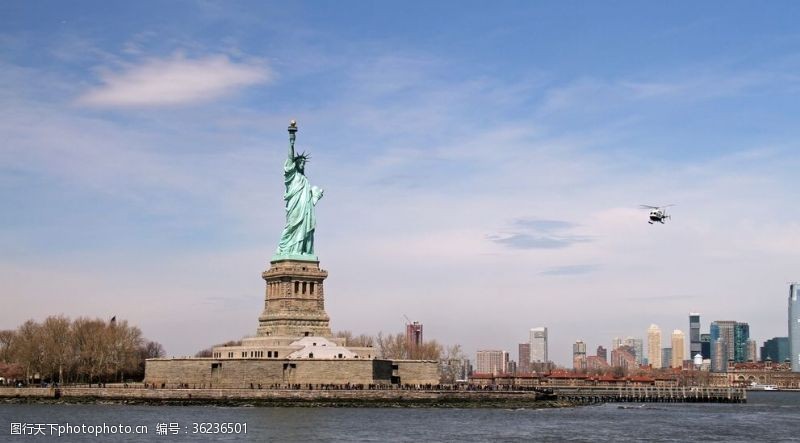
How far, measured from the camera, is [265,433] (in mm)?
69500

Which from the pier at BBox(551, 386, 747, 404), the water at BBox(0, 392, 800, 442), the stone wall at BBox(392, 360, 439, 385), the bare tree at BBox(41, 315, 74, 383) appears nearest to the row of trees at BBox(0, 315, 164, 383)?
the bare tree at BBox(41, 315, 74, 383)

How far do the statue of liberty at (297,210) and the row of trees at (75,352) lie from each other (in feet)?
70.5

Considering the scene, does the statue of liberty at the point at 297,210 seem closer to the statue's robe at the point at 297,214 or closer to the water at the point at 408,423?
the statue's robe at the point at 297,214

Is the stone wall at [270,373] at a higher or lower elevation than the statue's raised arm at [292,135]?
lower

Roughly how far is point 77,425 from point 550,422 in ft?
104

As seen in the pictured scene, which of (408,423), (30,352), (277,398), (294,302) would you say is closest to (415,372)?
(294,302)

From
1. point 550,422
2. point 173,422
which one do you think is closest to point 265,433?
point 173,422

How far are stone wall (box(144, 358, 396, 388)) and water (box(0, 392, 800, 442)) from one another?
6.15 meters

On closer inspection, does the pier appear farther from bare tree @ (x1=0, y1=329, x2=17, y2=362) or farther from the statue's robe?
bare tree @ (x1=0, y1=329, x2=17, y2=362)

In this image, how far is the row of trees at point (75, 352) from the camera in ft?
378

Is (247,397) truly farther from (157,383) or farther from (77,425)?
(77,425)

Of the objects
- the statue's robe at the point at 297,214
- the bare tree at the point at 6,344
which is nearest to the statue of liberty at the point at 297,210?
the statue's robe at the point at 297,214

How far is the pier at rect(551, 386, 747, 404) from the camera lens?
139m

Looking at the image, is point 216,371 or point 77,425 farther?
point 216,371
